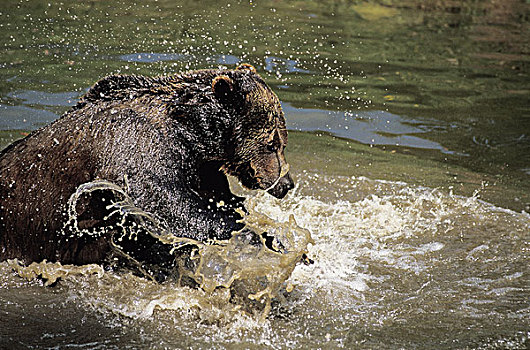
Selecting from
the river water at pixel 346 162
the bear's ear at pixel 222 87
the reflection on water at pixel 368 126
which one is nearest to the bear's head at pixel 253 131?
the bear's ear at pixel 222 87

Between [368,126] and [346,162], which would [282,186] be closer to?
[346,162]

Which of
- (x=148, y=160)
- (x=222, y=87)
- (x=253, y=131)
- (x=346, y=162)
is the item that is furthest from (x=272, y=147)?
(x=346, y=162)

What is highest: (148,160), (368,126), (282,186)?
(148,160)

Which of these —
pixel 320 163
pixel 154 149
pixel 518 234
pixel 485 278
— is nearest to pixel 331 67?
pixel 320 163

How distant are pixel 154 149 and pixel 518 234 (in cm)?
338

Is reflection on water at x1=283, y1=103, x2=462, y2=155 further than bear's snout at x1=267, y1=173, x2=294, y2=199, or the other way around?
reflection on water at x1=283, y1=103, x2=462, y2=155

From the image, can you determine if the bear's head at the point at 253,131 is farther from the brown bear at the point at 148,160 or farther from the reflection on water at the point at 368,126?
the reflection on water at the point at 368,126

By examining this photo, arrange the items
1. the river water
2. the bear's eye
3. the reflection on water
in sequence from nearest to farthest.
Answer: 1. the river water
2. the bear's eye
3. the reflection on water

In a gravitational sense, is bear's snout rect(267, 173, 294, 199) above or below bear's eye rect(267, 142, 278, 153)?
below

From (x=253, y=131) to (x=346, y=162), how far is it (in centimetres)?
359

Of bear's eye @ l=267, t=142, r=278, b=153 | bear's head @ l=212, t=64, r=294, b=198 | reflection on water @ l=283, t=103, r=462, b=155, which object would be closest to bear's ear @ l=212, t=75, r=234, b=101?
bear's head @ l=212, t=64, r=294, b=198

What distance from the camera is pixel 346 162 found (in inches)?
316

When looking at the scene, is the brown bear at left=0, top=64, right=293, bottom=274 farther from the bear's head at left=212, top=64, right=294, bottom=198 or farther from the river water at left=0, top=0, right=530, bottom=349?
the river water at left=0, top=0, right=530, bottom=349

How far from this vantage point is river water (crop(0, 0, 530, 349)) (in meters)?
4.37
